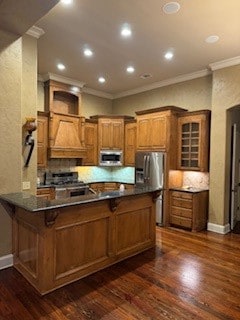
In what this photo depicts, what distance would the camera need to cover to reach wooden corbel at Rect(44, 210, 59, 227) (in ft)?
8.19

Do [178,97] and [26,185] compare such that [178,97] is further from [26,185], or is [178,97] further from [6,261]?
[6,261]

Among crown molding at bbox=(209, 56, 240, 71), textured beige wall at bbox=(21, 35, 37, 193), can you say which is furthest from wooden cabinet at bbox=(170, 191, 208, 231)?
textured beige wall at bbox=(21, 35, 37, 193)

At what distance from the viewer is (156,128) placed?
5.52m

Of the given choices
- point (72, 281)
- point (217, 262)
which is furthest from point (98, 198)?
point (217, 262)

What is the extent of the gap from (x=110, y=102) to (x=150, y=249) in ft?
16.4

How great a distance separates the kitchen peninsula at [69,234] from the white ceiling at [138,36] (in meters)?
2.47

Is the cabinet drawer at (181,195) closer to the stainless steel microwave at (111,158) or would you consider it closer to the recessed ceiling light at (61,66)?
the stainless steel microwave at (111,158)

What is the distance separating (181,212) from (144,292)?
2.71 metres

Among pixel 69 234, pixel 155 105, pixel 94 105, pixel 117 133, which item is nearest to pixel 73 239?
pixel 69 234

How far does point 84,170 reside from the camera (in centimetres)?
673

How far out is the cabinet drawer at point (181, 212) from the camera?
498 centimetres

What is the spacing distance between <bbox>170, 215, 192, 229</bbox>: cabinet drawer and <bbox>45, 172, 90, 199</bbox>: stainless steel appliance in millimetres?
2227

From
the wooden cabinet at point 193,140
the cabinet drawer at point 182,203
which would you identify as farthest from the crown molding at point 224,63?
the cabinet drawer at point 182,203

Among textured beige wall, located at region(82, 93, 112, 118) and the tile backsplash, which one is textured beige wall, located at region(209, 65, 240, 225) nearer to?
the tile backsplash
